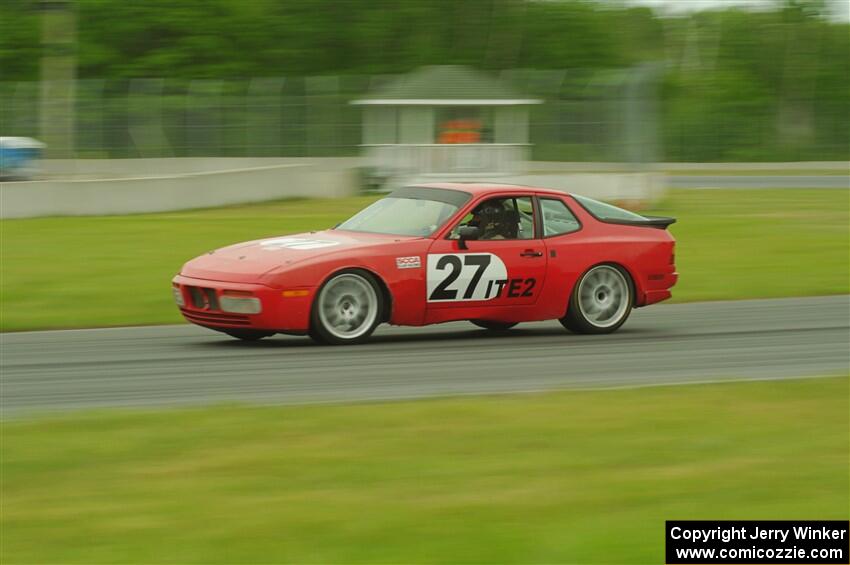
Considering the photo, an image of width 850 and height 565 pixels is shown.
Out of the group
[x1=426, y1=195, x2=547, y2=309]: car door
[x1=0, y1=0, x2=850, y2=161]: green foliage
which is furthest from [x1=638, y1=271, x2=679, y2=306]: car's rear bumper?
[x1=0, y1=0, x2=850, y2=161]: green foliage

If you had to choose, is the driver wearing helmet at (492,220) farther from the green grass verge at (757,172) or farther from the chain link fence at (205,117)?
the green grass verge at (757,172)

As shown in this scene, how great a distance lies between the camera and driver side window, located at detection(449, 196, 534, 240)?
38.9ft

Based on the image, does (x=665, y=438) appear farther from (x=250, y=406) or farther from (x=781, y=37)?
Result: (x=781, y=37)

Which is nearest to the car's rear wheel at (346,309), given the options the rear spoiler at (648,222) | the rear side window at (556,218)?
the rear side window at (556,218)

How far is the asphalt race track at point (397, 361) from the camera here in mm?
9070

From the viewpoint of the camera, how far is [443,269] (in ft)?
37.3

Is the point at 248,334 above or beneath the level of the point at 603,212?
beneath

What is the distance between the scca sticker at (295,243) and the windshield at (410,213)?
0.57 meters

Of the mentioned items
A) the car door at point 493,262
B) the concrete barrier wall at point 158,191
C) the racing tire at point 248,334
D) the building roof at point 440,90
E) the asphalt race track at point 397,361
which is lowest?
the asphalt race track at point 397,361

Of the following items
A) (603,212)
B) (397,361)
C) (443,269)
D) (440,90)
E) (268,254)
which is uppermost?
(440,90)

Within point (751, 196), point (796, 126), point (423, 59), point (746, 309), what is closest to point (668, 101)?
point (796, 126)

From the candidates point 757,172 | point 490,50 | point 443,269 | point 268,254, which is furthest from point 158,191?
point 490,50

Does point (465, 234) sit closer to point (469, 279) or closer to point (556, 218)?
point (469, 279)

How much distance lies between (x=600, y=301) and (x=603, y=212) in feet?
2.72
